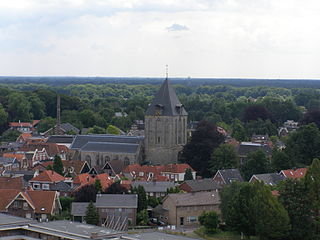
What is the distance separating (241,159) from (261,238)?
32.4 m

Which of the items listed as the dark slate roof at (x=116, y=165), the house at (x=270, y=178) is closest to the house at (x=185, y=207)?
the house at (x=270, y=178)

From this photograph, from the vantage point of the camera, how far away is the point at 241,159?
2908 inches

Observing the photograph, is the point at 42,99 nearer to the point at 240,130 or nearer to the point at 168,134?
the point at 240,130

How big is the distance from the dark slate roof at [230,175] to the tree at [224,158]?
4.67 m

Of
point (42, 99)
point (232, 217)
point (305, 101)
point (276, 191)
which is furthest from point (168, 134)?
point (305, 101)

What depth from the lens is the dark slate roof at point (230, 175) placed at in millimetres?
58562

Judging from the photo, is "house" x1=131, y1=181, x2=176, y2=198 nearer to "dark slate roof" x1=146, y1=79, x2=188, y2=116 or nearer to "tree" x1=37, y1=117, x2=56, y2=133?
"dark slate roof" x1=146, y1=79, x2=188, y2=116

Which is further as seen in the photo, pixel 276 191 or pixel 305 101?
pixel 305 101

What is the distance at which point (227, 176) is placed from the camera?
5891cm

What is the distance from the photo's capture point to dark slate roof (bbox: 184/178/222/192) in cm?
5494

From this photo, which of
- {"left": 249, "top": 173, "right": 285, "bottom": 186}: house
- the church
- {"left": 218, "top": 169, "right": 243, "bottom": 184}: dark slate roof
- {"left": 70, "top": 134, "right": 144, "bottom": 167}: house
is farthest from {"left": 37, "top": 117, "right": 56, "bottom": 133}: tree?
{"left": 249, "top": 173, "right": 285, "bottom": 186}: house

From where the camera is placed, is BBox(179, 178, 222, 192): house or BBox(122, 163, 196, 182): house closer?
BBox(179, 178, 222, 192): house

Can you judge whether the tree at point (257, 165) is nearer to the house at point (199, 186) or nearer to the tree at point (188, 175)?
the tree at point (188, 175)

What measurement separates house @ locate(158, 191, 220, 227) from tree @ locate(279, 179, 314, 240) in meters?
7.47
